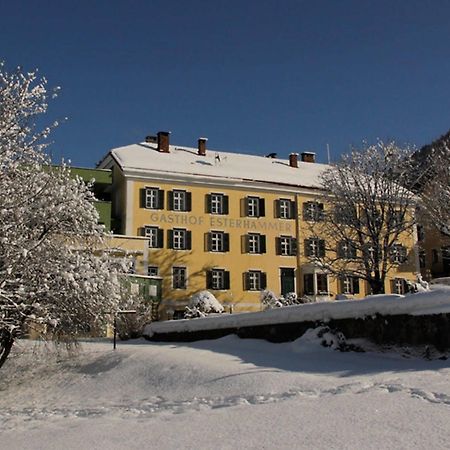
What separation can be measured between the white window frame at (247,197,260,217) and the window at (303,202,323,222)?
11.4 ft

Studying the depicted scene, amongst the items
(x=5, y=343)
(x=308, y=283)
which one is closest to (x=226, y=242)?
(x=308, y=283)

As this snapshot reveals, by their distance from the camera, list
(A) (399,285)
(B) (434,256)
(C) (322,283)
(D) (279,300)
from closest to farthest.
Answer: (D) (279,300)
(C) (322,283)
(A) (399,285)
(B) (434,256)

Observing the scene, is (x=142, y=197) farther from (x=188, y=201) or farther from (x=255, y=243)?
(x=255, y=243)

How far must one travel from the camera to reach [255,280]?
41.4 m

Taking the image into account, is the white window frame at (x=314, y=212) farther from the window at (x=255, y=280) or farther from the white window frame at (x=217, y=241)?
the white window frame at (x=217, y=241)

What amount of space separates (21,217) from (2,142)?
6.10 feet

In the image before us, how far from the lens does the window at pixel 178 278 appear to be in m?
39.1

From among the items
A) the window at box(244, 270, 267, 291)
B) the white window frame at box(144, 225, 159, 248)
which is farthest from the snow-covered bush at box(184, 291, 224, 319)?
the window at box(244, 270, 267, 291)

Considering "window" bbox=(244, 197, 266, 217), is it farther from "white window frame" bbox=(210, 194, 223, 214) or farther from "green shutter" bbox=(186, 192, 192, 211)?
"green shutter" bbox=(186, 192, 192, 211)

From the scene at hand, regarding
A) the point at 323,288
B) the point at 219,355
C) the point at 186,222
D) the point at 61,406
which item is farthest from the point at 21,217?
the point at 323,288

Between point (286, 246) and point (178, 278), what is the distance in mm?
8080

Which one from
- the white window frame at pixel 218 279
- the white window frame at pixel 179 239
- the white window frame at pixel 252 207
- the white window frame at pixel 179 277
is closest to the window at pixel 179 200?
the white window frame at pixel 179 239

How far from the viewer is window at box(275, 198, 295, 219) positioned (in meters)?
42.9

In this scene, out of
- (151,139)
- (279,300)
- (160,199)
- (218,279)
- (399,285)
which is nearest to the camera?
(279,300)
